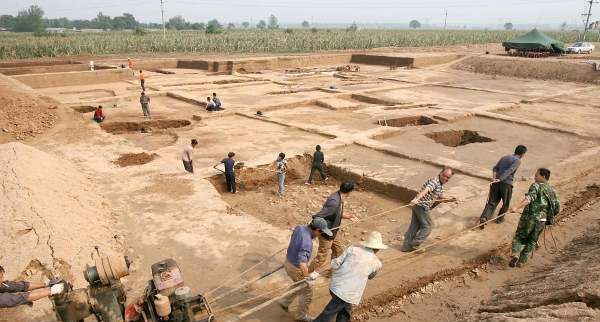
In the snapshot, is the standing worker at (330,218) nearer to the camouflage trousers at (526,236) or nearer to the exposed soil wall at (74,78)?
the camouflage trousers at (526,236)

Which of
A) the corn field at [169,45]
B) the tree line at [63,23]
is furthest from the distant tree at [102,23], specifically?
the corn field at [169,45]

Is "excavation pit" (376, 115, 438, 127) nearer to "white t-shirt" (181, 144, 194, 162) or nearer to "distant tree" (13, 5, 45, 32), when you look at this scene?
"white t-shirt" (181, 144, 194, 162)

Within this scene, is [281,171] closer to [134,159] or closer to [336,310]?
[134,159]

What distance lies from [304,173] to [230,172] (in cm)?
223

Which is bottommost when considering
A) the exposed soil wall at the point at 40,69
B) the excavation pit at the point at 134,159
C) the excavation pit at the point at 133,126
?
the excavation pit at the point at 134,159

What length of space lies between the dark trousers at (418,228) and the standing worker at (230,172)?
4281mm

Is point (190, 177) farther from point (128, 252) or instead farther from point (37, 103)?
point (37, 103)

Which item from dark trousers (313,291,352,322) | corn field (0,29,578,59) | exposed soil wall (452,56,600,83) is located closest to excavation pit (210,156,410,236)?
dark trousers (313,291,352,322)

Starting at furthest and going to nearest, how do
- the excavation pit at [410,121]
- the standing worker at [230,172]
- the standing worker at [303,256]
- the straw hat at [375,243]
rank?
the excavation pit at [410,121] < the standing worker at [230,172] < the standing worker at [303,256] < the straw hat at [375,243]

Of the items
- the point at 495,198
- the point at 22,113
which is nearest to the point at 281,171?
the point at 495,198

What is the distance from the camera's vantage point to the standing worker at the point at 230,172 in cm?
922

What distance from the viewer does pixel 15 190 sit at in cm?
600

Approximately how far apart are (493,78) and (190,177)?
23350 millimetres

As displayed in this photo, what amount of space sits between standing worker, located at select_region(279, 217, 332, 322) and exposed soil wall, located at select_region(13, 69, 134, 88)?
20.6 m
